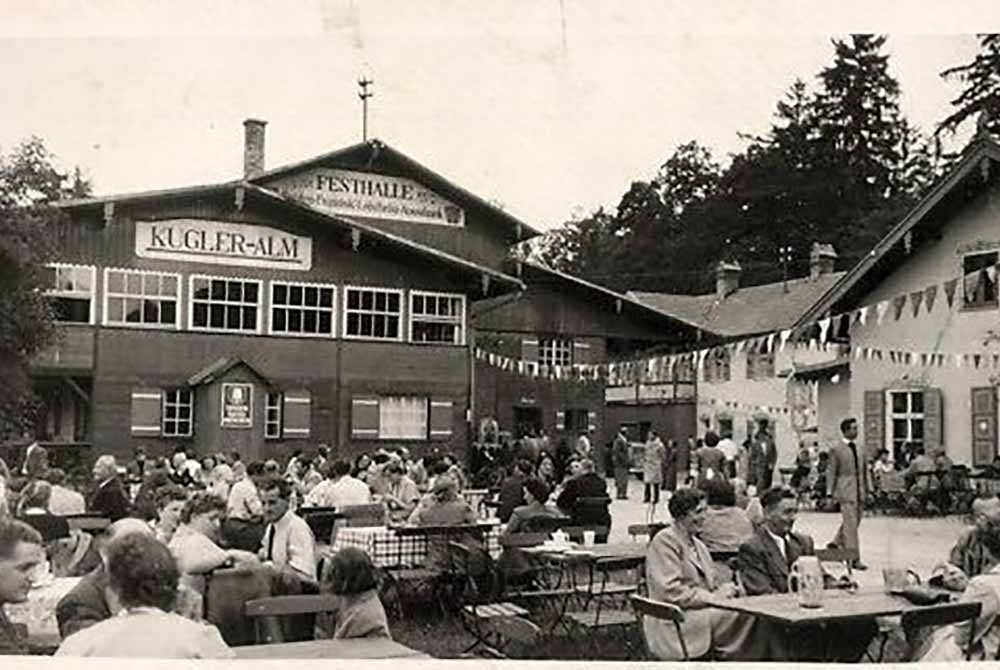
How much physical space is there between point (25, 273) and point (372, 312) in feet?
7.55

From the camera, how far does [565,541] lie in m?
6.12

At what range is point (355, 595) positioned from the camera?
363 centimetres

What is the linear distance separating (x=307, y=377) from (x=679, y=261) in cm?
239

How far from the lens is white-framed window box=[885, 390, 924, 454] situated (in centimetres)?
759

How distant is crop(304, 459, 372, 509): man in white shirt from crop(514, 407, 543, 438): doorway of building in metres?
2.17

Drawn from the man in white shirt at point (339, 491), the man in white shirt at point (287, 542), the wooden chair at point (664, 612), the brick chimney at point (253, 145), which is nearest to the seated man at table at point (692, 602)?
the wooden chair at point (664, 612)

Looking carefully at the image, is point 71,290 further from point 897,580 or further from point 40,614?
point 897,580

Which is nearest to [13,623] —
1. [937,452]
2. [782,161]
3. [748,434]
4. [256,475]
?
[256,475]

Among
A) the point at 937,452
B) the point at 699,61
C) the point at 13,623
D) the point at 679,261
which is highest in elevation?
the point at 699,61

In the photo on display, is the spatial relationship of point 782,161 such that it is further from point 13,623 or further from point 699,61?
point 13,623

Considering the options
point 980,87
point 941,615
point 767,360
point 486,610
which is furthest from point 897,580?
point 767,360

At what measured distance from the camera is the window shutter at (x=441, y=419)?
8609mm

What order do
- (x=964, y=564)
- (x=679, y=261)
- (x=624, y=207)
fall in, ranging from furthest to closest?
(x=679, y=261) → (x=624, y=207) → (x=964, y=564)

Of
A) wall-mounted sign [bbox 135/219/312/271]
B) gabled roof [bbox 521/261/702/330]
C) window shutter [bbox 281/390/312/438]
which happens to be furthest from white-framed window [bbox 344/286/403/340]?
gabled roof [bbox 521/261/702/330]
